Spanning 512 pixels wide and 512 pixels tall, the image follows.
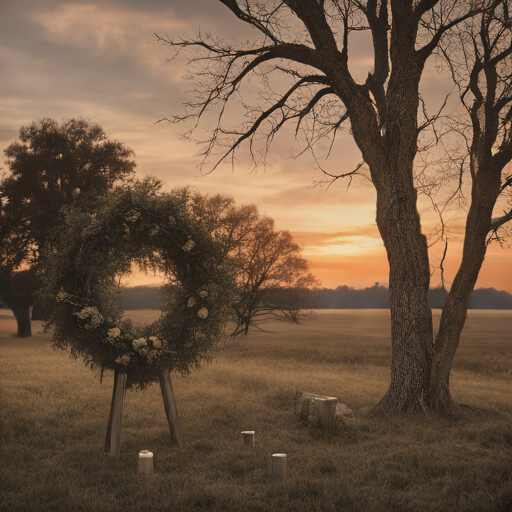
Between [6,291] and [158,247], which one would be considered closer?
[158,247]

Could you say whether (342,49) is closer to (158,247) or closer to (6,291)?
(158,247)

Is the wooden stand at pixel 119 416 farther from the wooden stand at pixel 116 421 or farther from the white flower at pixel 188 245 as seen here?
the white flower at pixel 188 245

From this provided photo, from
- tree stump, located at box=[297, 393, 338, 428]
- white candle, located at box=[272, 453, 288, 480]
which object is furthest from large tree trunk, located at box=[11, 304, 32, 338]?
white candle, located at box=[272, 453, 288, 480]

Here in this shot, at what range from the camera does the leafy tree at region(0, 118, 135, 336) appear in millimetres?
26938

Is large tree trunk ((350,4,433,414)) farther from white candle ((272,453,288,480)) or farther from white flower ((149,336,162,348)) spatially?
white flower ((149,336,162,348))

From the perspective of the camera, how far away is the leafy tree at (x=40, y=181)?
2694 centimetres

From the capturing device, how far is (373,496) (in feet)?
19.6

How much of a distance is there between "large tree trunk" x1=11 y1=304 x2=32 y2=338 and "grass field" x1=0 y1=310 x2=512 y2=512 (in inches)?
765

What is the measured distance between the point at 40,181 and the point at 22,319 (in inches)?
401

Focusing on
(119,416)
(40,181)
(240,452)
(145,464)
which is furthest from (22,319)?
(145,464)

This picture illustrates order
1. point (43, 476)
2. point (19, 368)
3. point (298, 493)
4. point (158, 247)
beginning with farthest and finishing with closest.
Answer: point (19, 368) → point (158, 247) → point (43, 476) → point (298, 493)

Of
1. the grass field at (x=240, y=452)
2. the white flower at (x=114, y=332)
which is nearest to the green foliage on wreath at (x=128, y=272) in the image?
the white flower at (x=114, y=332)

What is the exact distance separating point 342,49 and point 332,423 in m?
8.03

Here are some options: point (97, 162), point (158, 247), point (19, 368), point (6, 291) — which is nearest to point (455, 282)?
point (158, 247)
